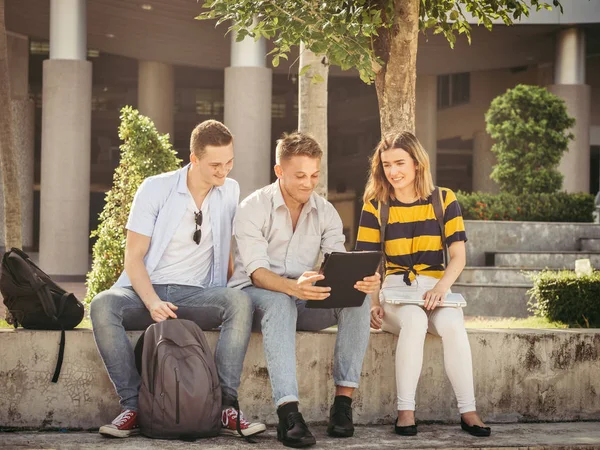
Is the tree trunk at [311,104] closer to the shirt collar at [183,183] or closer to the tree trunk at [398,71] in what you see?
the tree trunk at [398,71]

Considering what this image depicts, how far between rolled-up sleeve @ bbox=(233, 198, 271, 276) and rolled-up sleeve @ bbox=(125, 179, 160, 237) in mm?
440

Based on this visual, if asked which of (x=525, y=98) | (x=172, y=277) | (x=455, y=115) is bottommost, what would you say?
(x=172, y=277)

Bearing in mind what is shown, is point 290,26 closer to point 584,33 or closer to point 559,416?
point 559,416

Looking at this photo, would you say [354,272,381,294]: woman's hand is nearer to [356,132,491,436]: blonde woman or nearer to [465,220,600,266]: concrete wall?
[356,132,491,436]: blonde woman

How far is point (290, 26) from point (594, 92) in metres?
21.8

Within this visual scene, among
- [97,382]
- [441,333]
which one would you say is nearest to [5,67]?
[97,382]

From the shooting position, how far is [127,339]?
462cm

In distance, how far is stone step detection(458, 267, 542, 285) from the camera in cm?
1177

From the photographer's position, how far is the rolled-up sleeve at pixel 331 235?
5.00 metres

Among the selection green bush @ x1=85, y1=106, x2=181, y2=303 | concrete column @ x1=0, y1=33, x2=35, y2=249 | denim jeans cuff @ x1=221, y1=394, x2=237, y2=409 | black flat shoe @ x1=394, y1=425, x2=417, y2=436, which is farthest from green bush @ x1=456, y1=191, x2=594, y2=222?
concrete column @ x1=0, y1=33, x2=35, y2=249

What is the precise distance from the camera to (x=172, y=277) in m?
4.86

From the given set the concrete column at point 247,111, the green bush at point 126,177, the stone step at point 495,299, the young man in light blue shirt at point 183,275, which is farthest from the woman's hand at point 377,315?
the concrete column at point 247,111

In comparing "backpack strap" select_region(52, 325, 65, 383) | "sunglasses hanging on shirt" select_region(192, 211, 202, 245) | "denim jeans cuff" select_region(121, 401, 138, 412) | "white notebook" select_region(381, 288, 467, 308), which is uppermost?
"sunglasses hanging on shirt" select_region(192, 211, 202, 245)

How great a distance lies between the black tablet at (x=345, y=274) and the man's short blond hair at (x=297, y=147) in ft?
1.98
